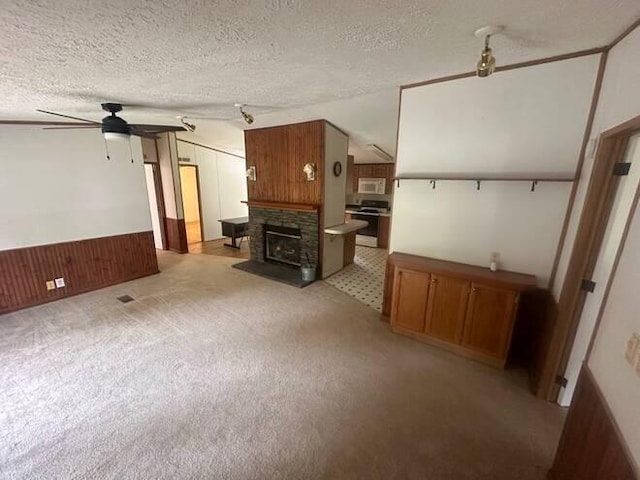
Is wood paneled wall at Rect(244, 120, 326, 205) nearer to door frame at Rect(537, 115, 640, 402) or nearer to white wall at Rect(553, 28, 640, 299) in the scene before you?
white wall at Rect(553, 28, 640, 299)

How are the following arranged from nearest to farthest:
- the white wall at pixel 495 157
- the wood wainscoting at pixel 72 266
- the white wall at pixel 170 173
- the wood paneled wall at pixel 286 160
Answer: the white wall at pixel 495 157 < the wood wainscoting at pixel 72 266 < the wood paneled wall at pixel 286 160 < the white wall at pixel 170 173

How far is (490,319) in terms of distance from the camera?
244 centimetres

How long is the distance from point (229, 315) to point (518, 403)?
118 inches

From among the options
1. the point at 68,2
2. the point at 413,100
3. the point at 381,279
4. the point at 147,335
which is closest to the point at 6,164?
the point at 147,335

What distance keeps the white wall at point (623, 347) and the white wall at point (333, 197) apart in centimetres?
350

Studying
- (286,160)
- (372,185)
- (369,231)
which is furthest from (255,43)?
(372,185)

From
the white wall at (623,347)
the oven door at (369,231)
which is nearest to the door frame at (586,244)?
the white wall at (623,347)

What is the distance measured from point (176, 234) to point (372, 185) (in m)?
4.95

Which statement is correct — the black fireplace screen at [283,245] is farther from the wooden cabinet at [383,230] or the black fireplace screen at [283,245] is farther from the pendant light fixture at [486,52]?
the pendant light fixture at [486,52]

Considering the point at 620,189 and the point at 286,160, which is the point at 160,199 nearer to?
the point at 286,160

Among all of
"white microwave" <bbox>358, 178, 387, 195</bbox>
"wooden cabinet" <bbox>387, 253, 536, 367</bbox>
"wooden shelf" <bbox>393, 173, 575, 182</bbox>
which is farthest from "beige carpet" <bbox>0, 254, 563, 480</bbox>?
"white microwave" <bbox>358, 178, 387, 195</bbox>

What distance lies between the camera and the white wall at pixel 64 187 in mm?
3338

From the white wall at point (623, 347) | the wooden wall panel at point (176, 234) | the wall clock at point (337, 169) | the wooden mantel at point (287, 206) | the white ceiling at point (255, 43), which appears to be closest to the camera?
the white wall at point (623, 347)

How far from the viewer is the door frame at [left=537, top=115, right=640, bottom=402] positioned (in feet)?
5.63
